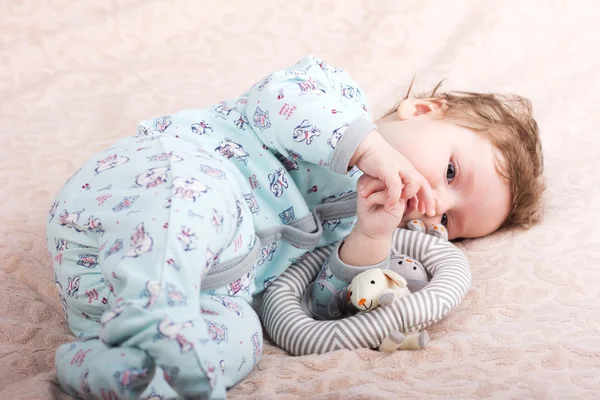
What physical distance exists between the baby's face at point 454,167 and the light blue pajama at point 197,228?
0.13m

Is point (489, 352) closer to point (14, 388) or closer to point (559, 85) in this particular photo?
point (14, 388)

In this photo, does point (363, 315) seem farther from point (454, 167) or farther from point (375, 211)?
point (454, 167)

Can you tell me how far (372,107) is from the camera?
6.15 ft

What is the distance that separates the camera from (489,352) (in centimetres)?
99

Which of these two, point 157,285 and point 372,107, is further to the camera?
point 372,107

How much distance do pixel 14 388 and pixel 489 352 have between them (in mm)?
655

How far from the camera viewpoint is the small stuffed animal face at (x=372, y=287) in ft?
3.59

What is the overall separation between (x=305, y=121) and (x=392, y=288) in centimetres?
32

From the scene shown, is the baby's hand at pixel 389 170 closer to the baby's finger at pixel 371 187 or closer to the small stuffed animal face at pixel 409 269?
the baby's finger at pixel 371 187

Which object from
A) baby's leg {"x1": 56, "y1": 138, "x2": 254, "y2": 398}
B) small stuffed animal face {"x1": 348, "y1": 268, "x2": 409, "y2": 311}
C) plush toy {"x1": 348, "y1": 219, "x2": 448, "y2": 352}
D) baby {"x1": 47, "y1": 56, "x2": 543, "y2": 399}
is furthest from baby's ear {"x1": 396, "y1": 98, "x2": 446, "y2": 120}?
baby's leg {"x1": 56, "y1": 138, "x2": 254, "y2": 398}

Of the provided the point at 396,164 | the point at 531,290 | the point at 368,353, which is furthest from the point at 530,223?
the point at 368,353

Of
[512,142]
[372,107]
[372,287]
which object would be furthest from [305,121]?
[372,107]

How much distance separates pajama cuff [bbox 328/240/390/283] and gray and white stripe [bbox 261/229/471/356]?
77mm

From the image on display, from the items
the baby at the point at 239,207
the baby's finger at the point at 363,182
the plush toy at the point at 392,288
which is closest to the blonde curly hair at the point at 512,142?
the baby at the point at 239,207
